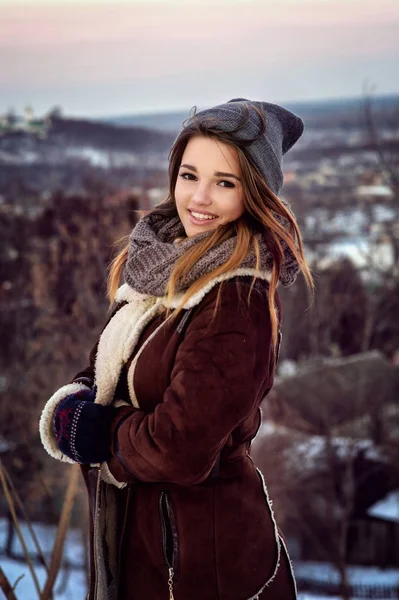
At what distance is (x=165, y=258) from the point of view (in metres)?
1.69

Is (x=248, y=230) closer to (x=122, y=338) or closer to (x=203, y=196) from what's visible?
(x=203, y=196)

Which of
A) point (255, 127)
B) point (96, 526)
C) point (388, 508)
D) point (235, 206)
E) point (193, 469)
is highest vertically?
point (255, 127)

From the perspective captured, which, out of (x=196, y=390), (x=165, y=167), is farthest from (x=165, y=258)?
(x=165, y=167)

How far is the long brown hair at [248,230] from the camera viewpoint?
1605mm

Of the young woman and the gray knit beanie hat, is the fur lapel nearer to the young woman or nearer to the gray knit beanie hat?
the young woman

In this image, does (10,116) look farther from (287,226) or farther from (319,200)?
(287,226)

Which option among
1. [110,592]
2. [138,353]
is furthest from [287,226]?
[110,592]

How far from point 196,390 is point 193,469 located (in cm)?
17

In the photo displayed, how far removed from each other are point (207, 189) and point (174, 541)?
797 mm

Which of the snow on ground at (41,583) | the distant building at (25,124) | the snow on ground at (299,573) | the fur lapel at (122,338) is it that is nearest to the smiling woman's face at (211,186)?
the fur lapel at (122,338)

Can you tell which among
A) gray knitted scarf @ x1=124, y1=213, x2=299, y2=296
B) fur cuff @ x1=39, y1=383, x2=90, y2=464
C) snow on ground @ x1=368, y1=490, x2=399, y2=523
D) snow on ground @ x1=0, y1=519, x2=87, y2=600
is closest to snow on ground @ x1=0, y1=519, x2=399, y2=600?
snow on ground @ x1=0, y1=519, x2=87, y2=600

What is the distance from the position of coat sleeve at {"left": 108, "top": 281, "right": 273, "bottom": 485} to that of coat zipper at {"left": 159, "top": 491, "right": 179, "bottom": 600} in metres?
0.11

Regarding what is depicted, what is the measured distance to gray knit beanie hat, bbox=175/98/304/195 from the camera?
1673 mm

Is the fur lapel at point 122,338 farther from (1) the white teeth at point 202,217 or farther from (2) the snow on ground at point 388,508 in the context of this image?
(2) the snow on ground at point 388,508
